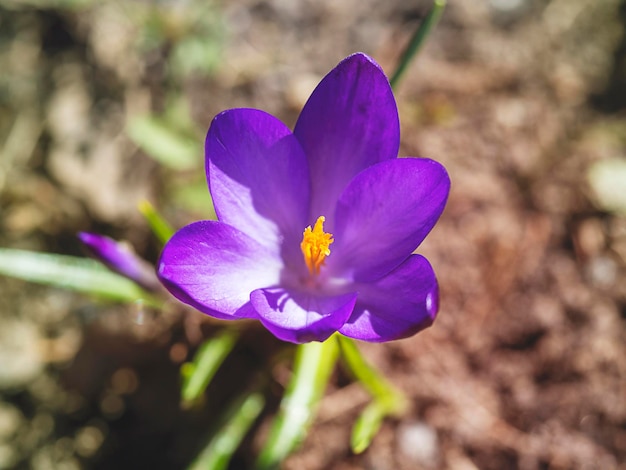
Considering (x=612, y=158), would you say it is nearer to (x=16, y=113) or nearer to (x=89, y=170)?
(x=89, y=170)

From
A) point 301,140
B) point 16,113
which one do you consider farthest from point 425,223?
point 16,113

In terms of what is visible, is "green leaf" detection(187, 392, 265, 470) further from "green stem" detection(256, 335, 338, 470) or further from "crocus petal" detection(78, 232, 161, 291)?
"crocus petal" detection(78, 232, 161, 291)

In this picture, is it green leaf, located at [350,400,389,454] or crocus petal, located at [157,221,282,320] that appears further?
green leaf, located at [350,400,389,454]

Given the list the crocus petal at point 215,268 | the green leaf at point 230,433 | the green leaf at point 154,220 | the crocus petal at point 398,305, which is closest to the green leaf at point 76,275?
the green leaf at point 154,220

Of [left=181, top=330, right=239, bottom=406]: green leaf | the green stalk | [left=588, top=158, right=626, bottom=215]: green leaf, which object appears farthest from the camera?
[left=588, top=158, right=626, bottom=215]: green leaf

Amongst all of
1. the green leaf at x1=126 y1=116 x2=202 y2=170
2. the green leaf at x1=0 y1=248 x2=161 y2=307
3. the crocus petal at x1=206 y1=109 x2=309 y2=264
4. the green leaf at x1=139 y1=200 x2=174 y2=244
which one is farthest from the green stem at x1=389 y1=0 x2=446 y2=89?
the green leaf at x1=126 y1=116 x2=202 y2=170

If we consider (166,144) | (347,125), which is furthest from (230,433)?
(166,144)

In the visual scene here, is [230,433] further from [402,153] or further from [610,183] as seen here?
[610,183]
